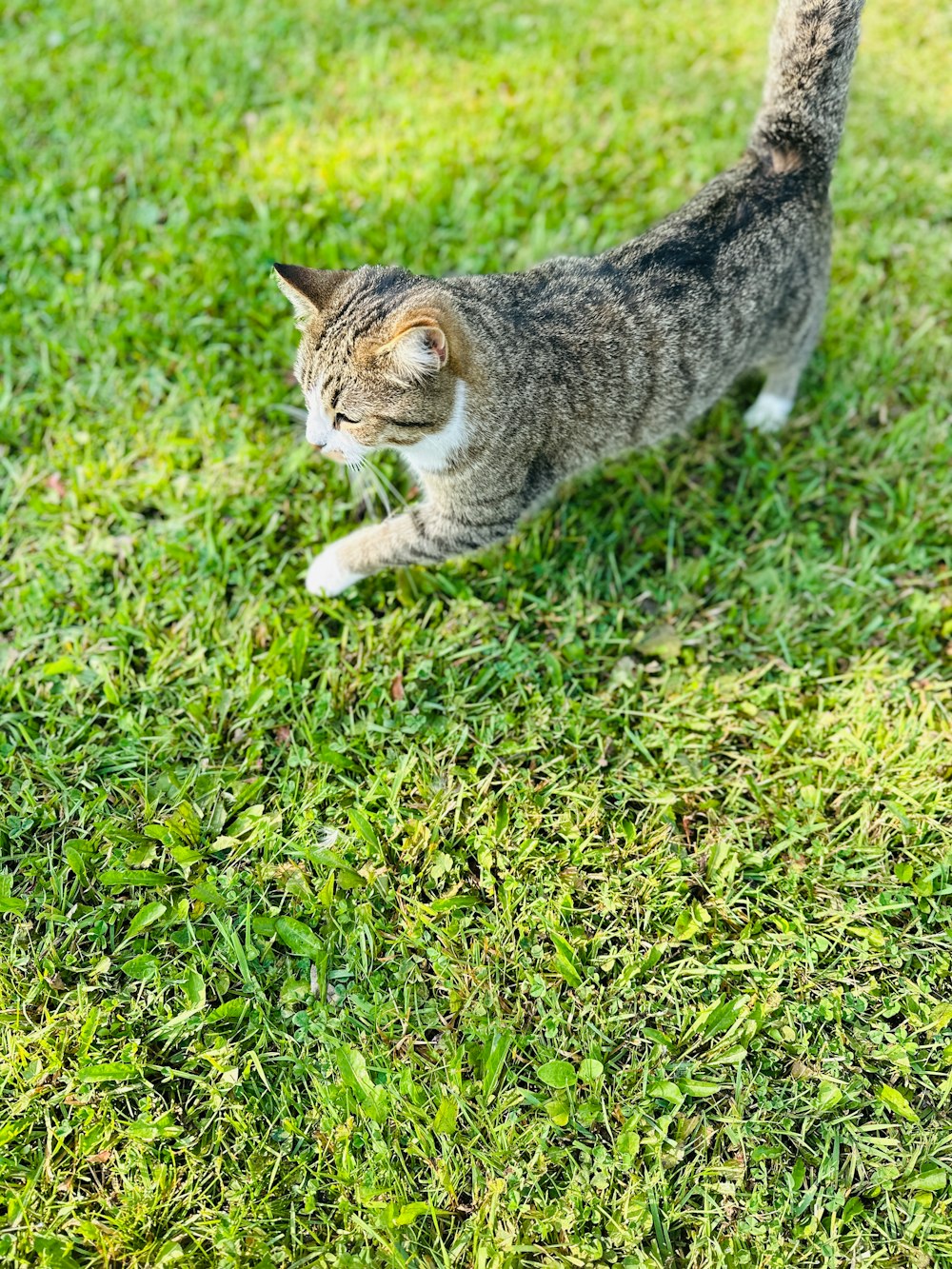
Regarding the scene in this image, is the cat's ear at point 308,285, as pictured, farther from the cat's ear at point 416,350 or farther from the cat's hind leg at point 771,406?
the cat's hind leg at point 771,406

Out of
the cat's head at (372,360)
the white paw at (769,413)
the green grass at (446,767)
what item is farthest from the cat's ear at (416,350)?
the white paw at (769,413)

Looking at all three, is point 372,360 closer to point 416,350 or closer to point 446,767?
point 416,350

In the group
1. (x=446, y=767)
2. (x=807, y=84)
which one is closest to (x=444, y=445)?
(x=446, y=767)

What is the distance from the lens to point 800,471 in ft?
11.0

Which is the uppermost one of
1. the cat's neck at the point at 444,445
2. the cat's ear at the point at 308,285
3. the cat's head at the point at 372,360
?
the cat's ear at the point at 308,285

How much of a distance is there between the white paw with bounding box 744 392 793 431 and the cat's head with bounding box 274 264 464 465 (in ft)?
5.09

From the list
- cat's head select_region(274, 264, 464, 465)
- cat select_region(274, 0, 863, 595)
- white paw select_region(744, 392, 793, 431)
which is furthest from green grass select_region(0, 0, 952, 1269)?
cat's head select_region(274, 264, 464, 465)

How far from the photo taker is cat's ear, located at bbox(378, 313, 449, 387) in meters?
2.17

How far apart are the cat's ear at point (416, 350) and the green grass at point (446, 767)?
89cm

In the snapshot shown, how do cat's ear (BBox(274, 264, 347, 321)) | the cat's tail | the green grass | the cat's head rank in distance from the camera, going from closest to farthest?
the green grass, the cat's head, cat's ear (BBox(274, 264, 347, 321)), the cat's tail

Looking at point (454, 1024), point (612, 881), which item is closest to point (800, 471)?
point (612, 881)

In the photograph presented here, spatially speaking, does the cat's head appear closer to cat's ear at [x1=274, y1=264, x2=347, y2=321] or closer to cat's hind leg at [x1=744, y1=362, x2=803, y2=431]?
cat's ear at [x1=274, y1=264, x2=347, y2=321]

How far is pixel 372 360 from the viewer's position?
7.57 feet

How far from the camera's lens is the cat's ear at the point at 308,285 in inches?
94.3
